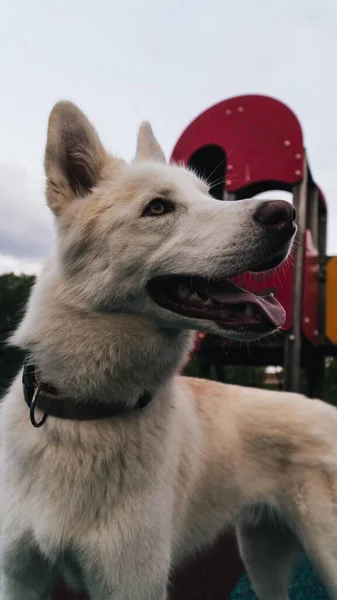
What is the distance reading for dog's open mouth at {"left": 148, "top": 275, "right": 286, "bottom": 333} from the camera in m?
1.68

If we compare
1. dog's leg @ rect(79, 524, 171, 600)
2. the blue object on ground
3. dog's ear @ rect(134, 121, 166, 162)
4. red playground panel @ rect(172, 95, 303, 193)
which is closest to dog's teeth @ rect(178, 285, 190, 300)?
dog's leg @ rect(79, 524, 171, 600)

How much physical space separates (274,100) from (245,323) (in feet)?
15.2

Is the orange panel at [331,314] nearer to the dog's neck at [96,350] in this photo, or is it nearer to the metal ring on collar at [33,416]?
the dog's neck at [96,350]

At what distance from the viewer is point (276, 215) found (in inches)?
63.2

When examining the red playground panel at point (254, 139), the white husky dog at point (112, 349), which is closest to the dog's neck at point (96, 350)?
the white husky dog at point (112, 349)

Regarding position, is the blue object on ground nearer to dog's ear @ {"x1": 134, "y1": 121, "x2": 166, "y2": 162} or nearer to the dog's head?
the dog's head

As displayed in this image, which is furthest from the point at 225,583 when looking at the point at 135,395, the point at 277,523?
the point at 135,395

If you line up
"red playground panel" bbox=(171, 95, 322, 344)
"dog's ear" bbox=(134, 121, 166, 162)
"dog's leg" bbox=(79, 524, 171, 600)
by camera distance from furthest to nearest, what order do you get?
"red playground panel" bbox=(171, 95, 322, 344) < "dog's ear" bbox=(134, 121, 166, 162) < "dog's leg" bbox=(79, 524, 171, 600)

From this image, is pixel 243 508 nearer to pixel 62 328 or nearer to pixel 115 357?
pixel 115 357

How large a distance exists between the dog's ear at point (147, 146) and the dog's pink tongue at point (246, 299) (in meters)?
1.03

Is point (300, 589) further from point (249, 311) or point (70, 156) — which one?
point (70, 156)

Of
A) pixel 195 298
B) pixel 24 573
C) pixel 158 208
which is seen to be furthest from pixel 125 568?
pixel 158 208

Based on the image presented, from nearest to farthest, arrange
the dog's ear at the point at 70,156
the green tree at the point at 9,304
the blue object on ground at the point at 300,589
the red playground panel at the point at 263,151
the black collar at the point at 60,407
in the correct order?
the black collar at the point at 60,407
the dog's ear at the point at 70,156
the blue object on ground at the point at 300,589
the red playground panel at the point at 263,151
the green tree at the point at 9,304

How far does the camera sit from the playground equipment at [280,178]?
523 cm
